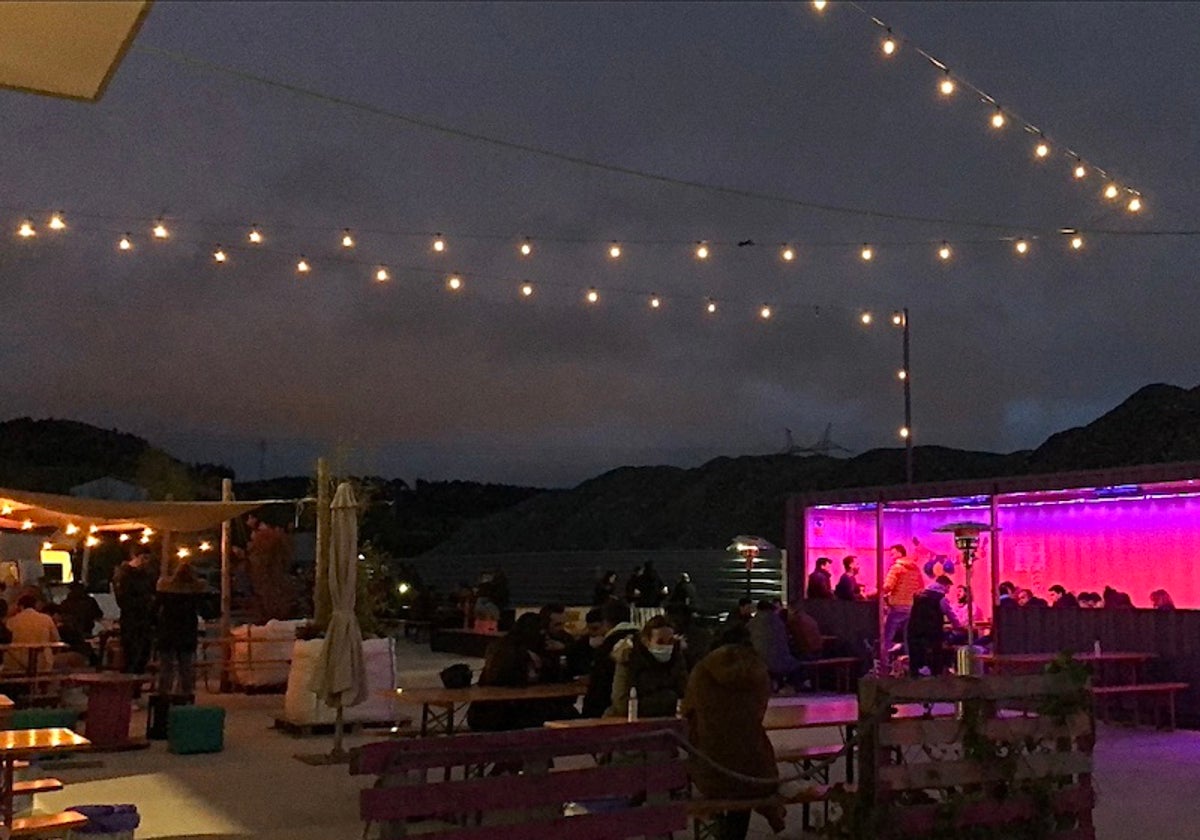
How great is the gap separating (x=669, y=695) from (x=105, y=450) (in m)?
61.5

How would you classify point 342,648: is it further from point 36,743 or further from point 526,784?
point 526,784

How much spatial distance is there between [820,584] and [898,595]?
1287mm

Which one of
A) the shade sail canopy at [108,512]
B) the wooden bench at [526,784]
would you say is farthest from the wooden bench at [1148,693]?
the shade sail canopy at [108,512]

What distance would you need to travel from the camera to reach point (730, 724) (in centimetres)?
583

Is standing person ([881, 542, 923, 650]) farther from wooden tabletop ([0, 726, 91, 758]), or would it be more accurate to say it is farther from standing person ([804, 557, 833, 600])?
wooden tabletop ([0, 726, 91, 758])

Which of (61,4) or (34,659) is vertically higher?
(61,4)

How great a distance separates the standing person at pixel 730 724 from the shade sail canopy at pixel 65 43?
11.5ft

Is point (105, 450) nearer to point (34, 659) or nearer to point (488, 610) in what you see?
point (488, 610)

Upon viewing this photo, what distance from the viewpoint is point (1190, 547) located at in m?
14.4

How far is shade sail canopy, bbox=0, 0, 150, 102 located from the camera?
344cm

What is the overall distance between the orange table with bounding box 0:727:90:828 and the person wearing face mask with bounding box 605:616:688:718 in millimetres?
2661

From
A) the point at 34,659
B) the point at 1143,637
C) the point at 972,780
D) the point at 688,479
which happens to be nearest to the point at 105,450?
the point at 688,479

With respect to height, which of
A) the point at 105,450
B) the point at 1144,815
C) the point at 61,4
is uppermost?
the point at 105,450

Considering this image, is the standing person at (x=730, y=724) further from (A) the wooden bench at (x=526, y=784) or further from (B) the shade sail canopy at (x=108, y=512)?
(B) the shade sail canopy at (x=108, y=512)
